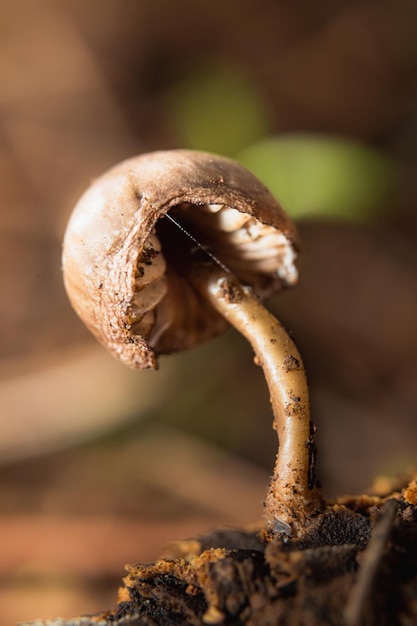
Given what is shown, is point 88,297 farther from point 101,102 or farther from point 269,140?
point 101,102

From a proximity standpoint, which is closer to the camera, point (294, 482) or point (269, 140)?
point (294, 482)

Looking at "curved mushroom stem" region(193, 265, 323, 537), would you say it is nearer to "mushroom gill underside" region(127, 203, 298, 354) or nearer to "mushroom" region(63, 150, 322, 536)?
"mushroom" region(63, 150, 322, 536)

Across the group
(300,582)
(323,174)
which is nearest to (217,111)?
(323,174)

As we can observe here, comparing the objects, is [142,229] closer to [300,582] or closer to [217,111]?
[300,582]

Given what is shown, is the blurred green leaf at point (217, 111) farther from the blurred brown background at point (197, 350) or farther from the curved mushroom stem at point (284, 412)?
the curved mushroom stem at point (284, 412)

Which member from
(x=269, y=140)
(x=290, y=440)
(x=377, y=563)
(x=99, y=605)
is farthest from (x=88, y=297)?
(x=269, y=140)

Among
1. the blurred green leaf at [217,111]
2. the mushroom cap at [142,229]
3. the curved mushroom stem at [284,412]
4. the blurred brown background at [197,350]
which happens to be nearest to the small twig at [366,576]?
the curved mushroom stem at [284,412]

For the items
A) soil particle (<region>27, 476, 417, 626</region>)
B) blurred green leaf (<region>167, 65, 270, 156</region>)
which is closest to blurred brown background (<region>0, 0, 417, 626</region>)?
blurred green leaf (<region>167, 65, 270, 156</region>)

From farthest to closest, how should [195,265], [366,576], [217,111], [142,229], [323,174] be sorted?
[217,111] → [323,174] → [195,265] → [142,229] → [366,576]
